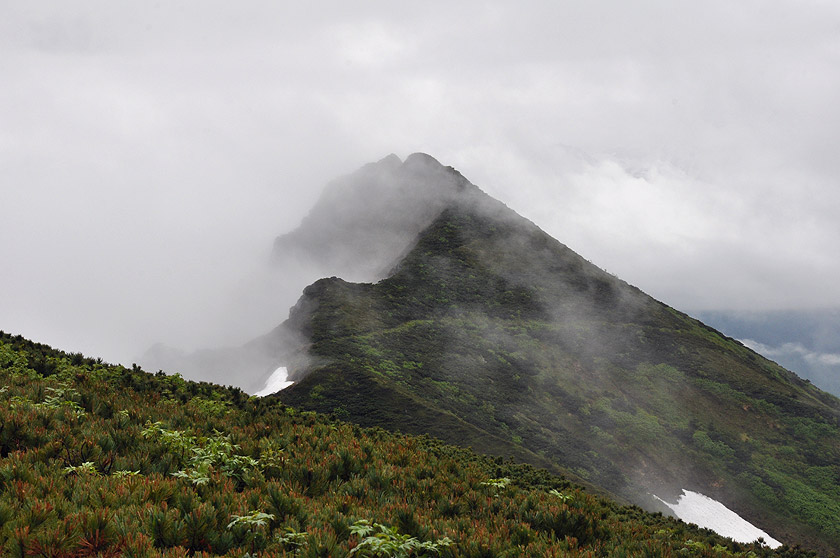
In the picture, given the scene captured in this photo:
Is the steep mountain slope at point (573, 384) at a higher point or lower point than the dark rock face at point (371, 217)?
lower

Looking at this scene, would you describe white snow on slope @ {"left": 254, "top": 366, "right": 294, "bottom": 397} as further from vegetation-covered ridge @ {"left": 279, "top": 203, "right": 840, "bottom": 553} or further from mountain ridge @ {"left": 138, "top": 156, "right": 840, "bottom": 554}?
vegetation-covered ridge @ {"left": 279, "top": 203, "right": 840, "bottom": 553}

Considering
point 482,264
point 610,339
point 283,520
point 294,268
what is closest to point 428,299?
point 482,264

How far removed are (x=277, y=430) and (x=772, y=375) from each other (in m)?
79.0

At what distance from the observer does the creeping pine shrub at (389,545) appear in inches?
221

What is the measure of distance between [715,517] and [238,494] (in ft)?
146

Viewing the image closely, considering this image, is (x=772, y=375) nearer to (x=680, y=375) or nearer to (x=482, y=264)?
(x=680, y=375)

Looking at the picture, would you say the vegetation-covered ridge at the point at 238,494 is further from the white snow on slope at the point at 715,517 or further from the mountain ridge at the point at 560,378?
the white snow on slope at the point at 715,517

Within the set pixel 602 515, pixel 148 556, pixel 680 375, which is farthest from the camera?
pixel 680 375

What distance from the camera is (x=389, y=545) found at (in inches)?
222

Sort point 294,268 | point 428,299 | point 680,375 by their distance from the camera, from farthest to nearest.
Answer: point 294,268 → point 428,299 → point 680,375

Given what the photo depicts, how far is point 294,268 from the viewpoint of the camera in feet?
433

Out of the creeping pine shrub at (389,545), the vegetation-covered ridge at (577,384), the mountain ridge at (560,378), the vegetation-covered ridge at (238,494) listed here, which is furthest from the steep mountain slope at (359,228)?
the creeping pine shrub at (389,545)

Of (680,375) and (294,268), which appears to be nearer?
(680,375)

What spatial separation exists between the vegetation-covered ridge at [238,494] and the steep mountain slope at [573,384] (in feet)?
78.3
